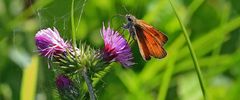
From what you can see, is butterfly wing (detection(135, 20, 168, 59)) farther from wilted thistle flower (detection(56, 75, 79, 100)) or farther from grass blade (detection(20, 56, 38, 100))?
grass blade (detection(20, 56, 38, 100))

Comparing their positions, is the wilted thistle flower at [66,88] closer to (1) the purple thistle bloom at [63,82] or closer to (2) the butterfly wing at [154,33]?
(1) the purple thistle bloom at [63,82]

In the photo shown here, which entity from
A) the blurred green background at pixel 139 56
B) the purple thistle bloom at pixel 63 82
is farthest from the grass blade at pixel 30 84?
the purple thistle bloom at pixel 63 82

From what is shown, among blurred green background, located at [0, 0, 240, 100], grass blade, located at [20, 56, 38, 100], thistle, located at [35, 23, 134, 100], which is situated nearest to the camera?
thistle, located at [35, 23, 134, 100]

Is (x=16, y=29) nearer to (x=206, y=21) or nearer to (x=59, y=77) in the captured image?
(x=206, y=21)

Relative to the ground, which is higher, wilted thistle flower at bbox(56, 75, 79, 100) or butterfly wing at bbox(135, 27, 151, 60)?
butterfly wing at bbox(135, 27, 151, 60)

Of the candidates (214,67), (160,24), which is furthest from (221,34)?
(160,24)

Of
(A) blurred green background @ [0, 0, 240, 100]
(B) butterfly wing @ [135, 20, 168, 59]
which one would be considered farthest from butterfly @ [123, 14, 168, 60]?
(A) blurred green background @ [0, 0, 240, 100]

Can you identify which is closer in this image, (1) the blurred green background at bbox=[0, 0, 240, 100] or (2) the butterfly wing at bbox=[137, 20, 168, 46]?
(2) the butterfly wing at bbox=[137, 20, 168, 46]

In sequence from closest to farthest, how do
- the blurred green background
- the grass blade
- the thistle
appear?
1. the thistle
2. the grass blade
3. the blurred green background
